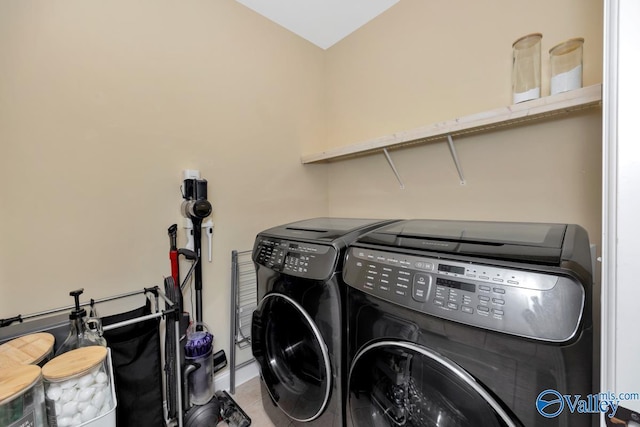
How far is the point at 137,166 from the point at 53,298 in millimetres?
682

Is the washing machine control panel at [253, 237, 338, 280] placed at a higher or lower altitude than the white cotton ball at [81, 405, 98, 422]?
higher

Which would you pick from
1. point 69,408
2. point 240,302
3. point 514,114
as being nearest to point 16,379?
point 69,408

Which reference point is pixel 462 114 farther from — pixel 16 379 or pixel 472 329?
pixel 16 379

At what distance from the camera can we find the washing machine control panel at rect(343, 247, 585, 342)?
0.56m

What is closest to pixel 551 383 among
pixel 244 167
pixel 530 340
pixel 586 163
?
pixel 530 340

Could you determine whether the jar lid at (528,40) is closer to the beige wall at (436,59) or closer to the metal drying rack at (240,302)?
the beige wall at (436,59)

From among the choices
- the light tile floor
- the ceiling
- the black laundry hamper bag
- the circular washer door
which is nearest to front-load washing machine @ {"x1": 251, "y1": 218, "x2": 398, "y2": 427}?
the circular washer door

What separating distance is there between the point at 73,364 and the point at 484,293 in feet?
3.60

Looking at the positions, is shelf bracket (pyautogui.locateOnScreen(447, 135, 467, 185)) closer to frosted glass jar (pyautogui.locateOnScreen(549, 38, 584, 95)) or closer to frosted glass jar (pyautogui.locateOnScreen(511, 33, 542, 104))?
frosted glass jar (pyautogui.locateOnScreen(511, 33, 542, 104))

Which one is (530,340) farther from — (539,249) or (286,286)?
(286,286)

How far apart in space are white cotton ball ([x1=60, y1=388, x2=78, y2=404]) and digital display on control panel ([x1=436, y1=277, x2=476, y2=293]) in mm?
1026

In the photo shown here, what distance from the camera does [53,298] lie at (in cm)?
114

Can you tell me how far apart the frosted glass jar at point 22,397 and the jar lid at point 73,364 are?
0.03m

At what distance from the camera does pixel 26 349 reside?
79 cm
